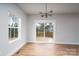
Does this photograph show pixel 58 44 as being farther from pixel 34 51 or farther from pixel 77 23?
pixel 77 23

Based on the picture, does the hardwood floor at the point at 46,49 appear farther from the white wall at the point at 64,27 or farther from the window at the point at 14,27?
the window at the point at 14,27

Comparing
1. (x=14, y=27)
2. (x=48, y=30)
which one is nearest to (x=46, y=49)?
(x=48, y=30)

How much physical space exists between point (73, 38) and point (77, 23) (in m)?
0.66

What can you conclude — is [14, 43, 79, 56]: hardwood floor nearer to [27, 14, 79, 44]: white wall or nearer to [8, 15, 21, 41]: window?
[27, 14, 79, 44]: white wall

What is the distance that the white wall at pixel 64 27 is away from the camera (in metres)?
3.56

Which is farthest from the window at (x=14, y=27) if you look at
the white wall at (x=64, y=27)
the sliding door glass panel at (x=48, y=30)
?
Result: the sliding door glass panel at (x=48, y=30)

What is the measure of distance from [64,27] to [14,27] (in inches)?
64.5

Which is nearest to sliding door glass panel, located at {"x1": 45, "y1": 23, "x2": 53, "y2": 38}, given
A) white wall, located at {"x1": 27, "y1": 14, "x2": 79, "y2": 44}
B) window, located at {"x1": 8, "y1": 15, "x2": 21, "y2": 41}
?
white wall, located at {"x1": 27, "y1": 14, "x2": 79, "y2": 44}

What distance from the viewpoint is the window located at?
2.89 m

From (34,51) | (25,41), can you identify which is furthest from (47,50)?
(25,41)

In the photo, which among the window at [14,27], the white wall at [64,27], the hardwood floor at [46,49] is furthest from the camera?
the white wall at [64,27]

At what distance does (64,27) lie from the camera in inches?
155

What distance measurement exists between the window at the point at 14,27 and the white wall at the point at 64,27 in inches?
13.8

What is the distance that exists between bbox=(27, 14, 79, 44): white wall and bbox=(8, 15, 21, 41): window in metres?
0.35
